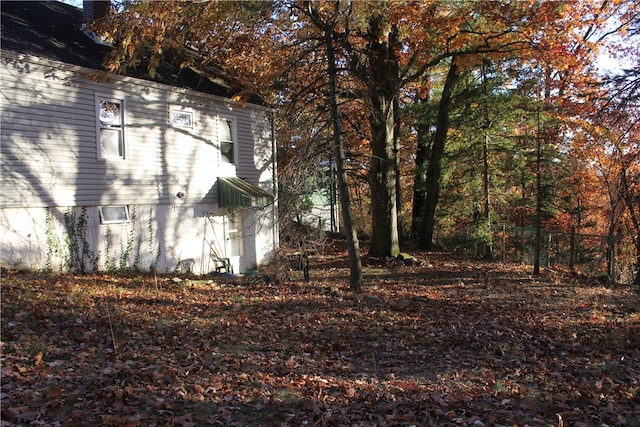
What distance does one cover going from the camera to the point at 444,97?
1809 cm

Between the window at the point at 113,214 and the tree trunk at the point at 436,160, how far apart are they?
12.1 meters

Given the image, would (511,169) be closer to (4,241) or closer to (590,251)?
(590,251)

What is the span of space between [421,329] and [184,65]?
10.9 metres

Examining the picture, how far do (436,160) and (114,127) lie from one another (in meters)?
12.6

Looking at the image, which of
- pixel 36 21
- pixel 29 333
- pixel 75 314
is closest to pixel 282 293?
pixel 75 314

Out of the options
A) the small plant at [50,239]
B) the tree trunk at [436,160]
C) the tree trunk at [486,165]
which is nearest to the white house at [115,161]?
the small plant at [50,239]

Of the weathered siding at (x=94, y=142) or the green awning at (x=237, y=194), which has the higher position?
the weathered siding at (x=94, y=142)

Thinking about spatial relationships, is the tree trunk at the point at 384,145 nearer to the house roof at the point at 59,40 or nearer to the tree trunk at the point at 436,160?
the tree trunk at the point at 436,160

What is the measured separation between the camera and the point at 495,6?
45.3ft

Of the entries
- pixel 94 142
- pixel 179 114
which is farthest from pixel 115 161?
pixel 179 114

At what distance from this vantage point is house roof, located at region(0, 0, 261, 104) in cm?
1029

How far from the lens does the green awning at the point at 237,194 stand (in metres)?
13.9

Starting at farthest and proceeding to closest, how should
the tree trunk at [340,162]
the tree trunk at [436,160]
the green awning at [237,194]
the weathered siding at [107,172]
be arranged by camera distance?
the tree trunk at [436,160]
the green awning at [237,194]
the tree trunk at [340,162]
the weathered siding at [107,172]

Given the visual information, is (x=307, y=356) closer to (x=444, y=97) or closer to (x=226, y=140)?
(x=226, y=140)
